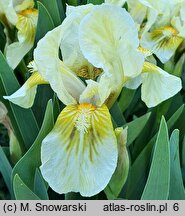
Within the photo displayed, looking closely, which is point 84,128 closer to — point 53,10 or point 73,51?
point 73,51

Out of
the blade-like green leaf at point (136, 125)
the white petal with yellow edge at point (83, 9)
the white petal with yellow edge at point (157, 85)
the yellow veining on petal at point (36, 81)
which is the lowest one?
the blade-like green leaf at point (136, 125)

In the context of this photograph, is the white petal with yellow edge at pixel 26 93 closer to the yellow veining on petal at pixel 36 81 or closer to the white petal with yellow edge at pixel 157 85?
the yellow veining on petal at pixel 36 81

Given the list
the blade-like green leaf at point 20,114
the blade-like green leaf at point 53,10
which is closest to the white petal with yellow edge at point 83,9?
the blade-like green leaf at point 20,114

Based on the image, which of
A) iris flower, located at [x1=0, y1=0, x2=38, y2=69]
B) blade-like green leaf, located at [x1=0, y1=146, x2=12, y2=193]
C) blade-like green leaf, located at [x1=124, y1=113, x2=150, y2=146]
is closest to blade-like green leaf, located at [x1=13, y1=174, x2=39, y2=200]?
blade-like green leaf, located at [x1=0, y1=146, x2=12, y2=193]

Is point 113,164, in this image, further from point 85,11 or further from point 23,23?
point 23,23

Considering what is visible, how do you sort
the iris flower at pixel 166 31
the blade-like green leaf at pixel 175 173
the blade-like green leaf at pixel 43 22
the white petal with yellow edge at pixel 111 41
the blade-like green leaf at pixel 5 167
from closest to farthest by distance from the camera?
the white petal with yellow edge at pixel 111 41, the blade-like green leaf at pixel 175 173, the blade-like green leaf at pixel 5 167, the blade-like green leaf at pixel 43 22, the iris flower at pixel 166 31

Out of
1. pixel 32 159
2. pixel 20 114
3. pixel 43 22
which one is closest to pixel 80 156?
pixel 32 159

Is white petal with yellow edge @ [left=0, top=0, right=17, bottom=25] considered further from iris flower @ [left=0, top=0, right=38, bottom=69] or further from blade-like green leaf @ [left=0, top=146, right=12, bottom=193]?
blade-like green leaf @ [left=0, top=146, right=12, bottom=193]
